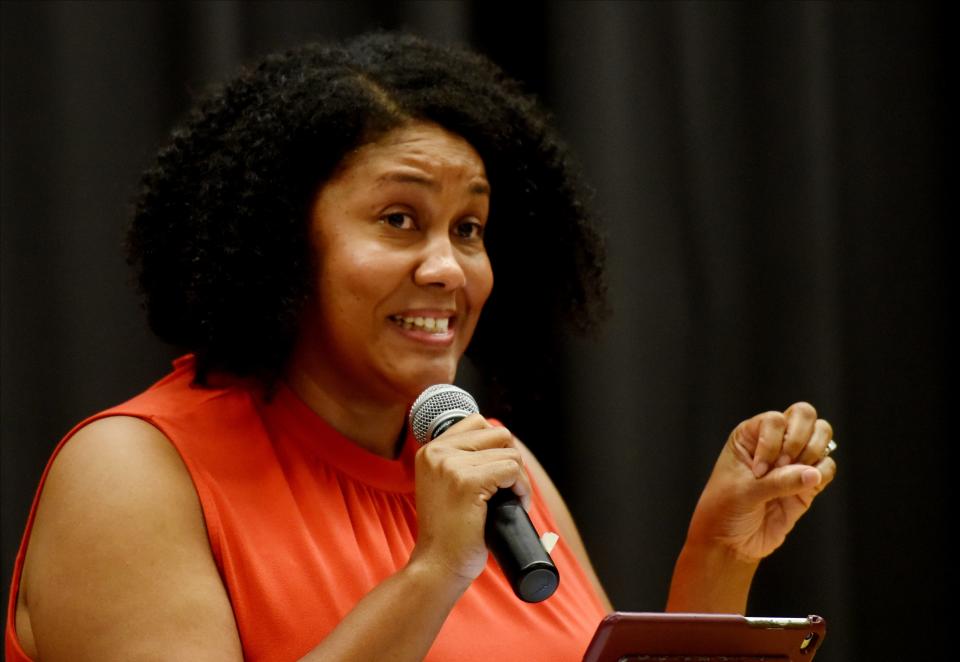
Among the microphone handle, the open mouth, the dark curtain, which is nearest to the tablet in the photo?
the microphone handle

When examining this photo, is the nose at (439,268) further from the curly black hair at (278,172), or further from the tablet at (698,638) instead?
the tablet at (698,638)

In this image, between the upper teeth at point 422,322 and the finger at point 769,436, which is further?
the finger at point 769,436

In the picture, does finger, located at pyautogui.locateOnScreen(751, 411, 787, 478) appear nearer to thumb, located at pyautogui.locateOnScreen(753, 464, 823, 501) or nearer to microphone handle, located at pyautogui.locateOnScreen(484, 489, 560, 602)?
thumb, located at pyautogui.locateOnScreen(753, 464, 823, 501)

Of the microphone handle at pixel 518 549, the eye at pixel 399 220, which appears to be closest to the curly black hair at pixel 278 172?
the eye at pixel 399 220

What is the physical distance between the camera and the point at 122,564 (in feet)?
4.43

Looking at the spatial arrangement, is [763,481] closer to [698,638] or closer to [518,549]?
[698,638]

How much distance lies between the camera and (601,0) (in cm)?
235

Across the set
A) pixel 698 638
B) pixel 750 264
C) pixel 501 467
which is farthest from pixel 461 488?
pixel 750 264

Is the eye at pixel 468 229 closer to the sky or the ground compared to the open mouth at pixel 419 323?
closer to the sky

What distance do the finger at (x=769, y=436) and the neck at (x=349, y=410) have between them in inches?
20.5

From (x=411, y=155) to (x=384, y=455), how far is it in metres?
0.43

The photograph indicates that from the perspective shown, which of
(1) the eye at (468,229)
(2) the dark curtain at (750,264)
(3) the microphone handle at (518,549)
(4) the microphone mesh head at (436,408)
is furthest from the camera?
(2) the dark curtain at (750,264)

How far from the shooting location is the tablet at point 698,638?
122 centimetres

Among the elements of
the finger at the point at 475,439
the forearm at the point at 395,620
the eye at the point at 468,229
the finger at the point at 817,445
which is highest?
the eye at the point at 468,229
